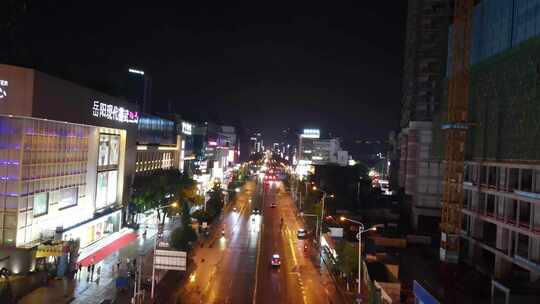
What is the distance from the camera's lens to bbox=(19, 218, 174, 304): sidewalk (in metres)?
32.7

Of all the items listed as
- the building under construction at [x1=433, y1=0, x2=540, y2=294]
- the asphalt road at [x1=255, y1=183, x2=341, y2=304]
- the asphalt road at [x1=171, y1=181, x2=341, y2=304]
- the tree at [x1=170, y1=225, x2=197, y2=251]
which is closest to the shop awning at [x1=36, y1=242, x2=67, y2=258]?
the tree at [x1=170, y1=225, x2=197, y2=251]

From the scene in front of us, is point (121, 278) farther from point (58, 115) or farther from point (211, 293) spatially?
point (58, 115)

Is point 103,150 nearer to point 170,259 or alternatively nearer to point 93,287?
point 93,287

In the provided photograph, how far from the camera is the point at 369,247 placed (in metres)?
50.1

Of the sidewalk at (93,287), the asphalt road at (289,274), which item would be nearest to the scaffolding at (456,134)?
the asphalt road at (289,274)

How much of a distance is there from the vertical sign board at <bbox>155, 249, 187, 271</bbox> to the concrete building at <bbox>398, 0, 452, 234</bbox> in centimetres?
4230

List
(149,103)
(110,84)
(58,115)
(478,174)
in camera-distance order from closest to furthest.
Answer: (58,115) < (478,174) < (110,84) < (149,103)

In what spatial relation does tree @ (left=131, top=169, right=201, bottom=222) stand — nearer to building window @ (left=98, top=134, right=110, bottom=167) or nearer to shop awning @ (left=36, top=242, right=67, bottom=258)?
building window @ (left=98, top=134, right=110, bottom=167)

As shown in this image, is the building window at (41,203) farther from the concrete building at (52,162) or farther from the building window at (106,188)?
the building window at (106,188)

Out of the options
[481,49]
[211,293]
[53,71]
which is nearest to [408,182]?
[481,49]

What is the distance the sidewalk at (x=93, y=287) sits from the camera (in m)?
32.7

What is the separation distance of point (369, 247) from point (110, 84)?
1497 inches

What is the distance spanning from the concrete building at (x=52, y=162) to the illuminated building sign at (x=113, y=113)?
10 cm

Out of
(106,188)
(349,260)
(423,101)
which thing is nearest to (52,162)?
(106,188)
